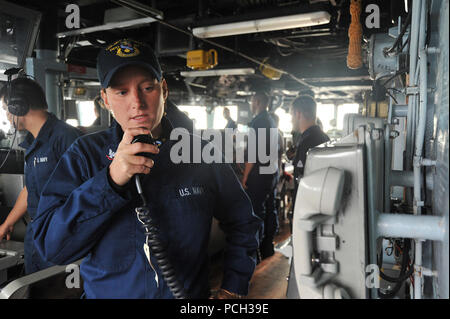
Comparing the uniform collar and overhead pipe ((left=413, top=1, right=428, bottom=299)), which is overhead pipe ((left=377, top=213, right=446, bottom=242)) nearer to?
overhead pipe ((left=413, top=1, right=428, bottom=299))

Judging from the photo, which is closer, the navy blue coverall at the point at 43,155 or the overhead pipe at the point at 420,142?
the overhead pipe at the point at 420,142

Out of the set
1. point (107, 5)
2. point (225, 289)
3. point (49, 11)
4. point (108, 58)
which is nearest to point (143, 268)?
point (225, 289)

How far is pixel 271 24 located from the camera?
133 inches

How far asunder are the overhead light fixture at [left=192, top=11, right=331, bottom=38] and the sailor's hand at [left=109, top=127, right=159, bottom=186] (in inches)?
108

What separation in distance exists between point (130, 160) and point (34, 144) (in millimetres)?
1690

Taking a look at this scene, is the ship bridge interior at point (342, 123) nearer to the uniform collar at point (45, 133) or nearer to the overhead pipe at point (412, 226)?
the overhead pipe at point (412, 226)

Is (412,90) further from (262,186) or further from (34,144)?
(262,186)

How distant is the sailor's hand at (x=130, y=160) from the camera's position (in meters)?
0.91

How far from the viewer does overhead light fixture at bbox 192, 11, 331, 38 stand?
3178mm

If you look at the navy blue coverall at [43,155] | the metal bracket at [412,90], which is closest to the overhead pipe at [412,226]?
the metal bracket at [412,90]

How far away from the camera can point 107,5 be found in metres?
5.09
